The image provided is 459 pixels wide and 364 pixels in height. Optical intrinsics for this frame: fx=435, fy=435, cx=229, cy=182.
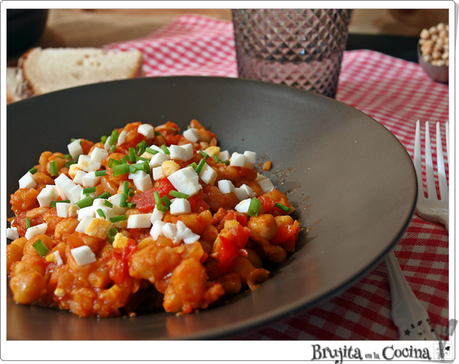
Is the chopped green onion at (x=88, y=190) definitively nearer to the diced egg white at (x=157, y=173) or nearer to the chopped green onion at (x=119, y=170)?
the chopped green onion at (x=119, y=170)

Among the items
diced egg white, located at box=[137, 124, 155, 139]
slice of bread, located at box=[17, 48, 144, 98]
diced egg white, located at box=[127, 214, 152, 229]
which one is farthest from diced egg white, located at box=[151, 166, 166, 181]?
slice of bread, located at box=[17, 48, 144, 98]

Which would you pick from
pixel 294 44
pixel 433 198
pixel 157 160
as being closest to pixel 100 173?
pixel 157 160

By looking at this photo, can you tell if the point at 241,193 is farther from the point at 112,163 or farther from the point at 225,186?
the point at 112,163

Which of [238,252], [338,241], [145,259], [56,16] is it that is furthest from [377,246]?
[56,16]

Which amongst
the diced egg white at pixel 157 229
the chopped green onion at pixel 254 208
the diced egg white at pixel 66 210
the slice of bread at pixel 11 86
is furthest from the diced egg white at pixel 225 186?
the slice of bread at pixel 11 86

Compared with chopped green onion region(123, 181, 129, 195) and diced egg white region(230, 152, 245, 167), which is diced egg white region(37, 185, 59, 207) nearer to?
chopped green onion region(123, 181, 129, 195)
